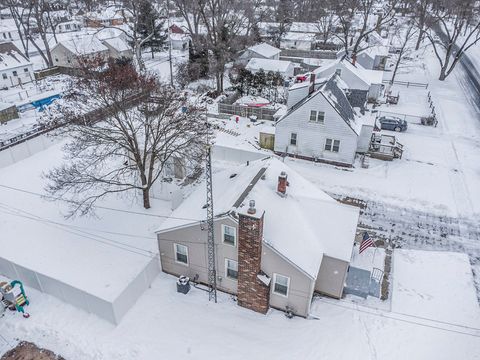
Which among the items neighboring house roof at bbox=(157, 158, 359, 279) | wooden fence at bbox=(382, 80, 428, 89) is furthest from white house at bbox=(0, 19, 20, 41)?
neighboring house roof at bbox=(157, 158, 359, 279)

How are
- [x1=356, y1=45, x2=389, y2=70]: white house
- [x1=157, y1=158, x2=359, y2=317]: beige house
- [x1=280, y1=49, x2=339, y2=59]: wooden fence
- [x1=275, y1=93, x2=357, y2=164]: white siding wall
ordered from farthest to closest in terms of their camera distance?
1. [x1=280, y1=49, x2=339, y2=59]: wooden fence
2. [x1=356, y1=45, x2=389, y2=70]: white house
3. [x1=275, y1=93, x2=357, y2=164]: white siding wall
4. [x1=157, y1=158, x2=359, y2=317]: beige house

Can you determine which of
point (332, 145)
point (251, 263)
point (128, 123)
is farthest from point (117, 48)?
point (251, 263)

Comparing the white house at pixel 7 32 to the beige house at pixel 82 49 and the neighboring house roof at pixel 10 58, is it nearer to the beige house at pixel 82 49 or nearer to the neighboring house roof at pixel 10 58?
the beige house at pixel 82 49

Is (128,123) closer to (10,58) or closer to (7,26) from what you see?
(10,58)

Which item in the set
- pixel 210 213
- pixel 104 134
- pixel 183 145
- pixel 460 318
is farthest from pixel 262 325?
pixel 104 134

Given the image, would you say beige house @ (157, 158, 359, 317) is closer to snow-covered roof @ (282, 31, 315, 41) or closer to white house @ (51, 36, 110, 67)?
white house @ (51, 36, 110, 67)

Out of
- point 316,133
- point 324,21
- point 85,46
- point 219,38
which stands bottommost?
point 316,133

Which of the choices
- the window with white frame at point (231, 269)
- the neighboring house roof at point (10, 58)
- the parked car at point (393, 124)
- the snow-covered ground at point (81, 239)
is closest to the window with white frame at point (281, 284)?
the window with white frame at point (231, 269)
